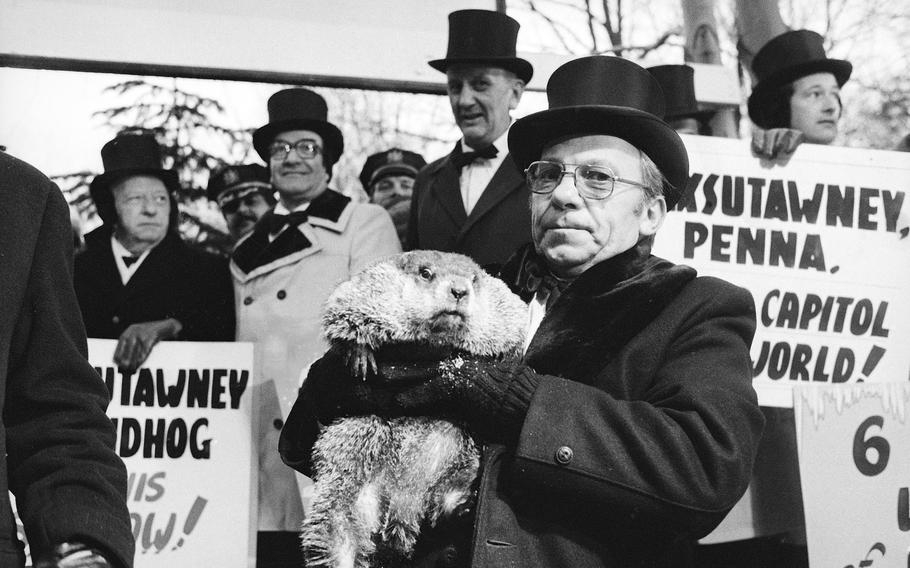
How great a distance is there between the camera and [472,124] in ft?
15.3

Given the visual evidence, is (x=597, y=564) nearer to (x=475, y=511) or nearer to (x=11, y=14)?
(x=475, y=511)

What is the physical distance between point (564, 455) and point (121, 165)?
3279mm

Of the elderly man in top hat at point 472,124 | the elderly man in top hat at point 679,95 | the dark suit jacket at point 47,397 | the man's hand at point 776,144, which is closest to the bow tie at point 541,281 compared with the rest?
the dark suit jacket at point 47,397

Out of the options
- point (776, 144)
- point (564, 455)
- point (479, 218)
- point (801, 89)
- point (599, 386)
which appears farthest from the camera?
point (801, 89)

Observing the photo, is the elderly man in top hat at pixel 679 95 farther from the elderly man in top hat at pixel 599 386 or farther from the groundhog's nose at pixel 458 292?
the groundhog's nose at pixel 458 292

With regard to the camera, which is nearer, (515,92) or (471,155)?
(471,155)

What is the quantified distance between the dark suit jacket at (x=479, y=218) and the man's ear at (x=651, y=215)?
1.57 meters

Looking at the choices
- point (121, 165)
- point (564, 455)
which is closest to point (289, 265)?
point (121, 165)

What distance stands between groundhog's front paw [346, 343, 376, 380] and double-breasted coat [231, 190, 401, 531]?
234 centimetres

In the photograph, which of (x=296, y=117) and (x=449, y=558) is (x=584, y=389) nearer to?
(x=449, y=558)

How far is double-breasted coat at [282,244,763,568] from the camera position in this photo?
2.23 meters

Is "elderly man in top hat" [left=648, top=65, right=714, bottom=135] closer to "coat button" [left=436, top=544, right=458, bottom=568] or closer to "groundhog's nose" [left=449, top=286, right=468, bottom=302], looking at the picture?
"groundhog's nose" [left=449, top=286, right=468, bottom=302]

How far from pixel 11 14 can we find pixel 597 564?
391cm

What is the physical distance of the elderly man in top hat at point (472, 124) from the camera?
4562 millimetres
